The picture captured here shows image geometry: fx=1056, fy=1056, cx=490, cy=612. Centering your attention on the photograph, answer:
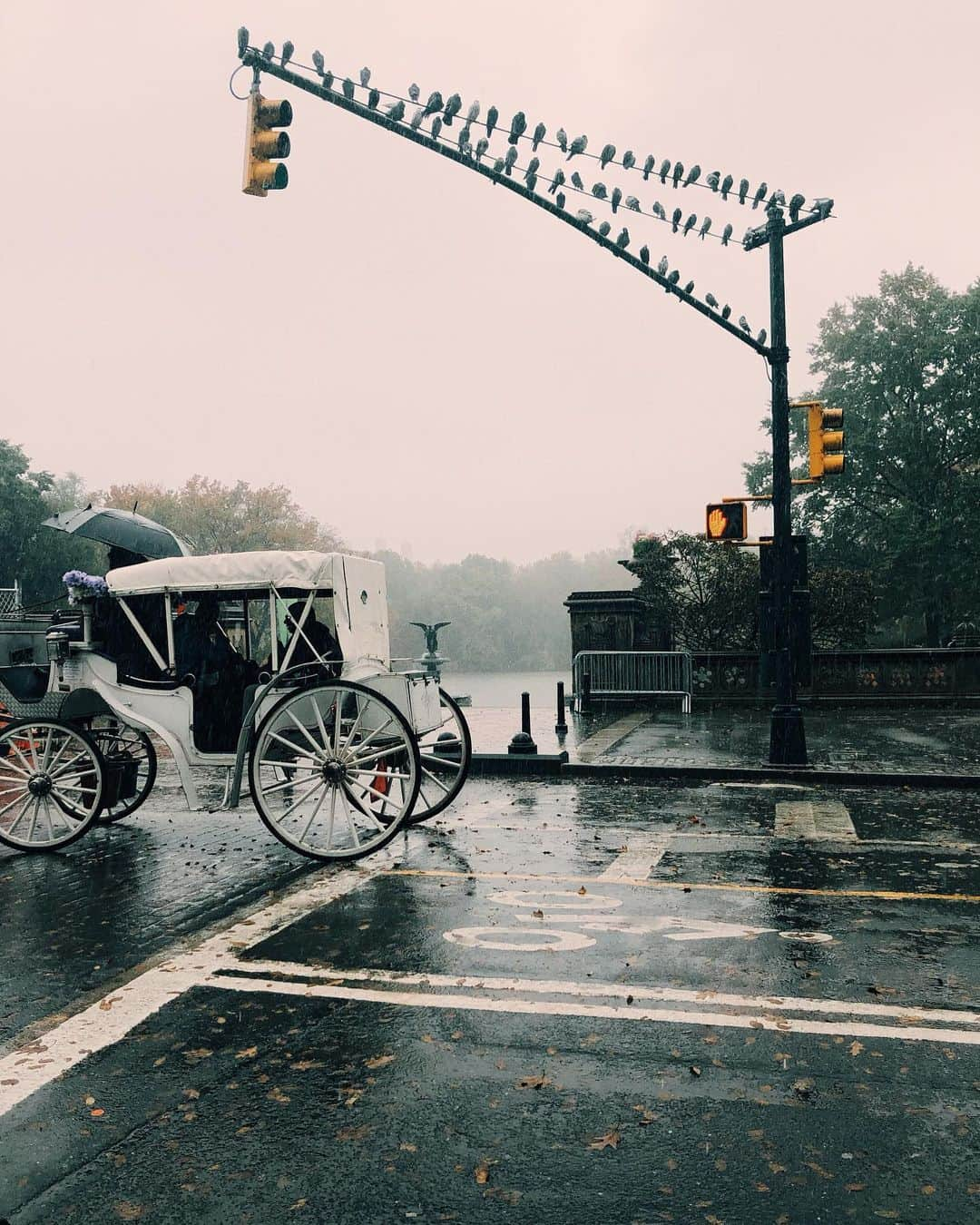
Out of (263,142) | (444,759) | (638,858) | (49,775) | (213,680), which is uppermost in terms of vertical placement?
(263,142)

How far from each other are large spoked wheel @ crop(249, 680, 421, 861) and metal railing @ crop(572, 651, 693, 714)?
15712 millimetres

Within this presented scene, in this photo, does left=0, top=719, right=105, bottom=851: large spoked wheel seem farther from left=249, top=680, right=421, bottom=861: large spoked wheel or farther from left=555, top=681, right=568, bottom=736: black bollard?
left=555, top=681, right=568, bottom=736: black bollard

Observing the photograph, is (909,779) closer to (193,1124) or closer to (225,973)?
(225,973)

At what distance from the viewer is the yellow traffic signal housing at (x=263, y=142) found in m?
10.8

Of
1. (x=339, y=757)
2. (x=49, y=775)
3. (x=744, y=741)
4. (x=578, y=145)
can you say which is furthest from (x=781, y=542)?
(x=49, y=775)

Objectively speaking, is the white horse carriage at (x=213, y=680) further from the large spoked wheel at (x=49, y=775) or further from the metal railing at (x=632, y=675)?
the metal railing at (x=632, y=675)

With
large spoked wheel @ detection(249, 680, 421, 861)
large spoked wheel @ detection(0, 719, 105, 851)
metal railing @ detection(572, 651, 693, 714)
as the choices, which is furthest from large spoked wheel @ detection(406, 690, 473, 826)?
metal railing @ detection(572, 651, 693, 714)

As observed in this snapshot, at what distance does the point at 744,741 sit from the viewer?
17141 millimetres

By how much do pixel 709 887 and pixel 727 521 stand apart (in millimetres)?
7470

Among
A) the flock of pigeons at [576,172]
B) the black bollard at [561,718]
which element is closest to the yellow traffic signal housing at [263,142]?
the flock of pigeons at [576,172]

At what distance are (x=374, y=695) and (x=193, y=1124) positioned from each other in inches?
173

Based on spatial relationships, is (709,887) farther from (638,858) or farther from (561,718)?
(561,718)

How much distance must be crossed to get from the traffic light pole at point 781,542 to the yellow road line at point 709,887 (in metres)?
6.56

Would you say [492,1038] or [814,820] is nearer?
[492,1038]
